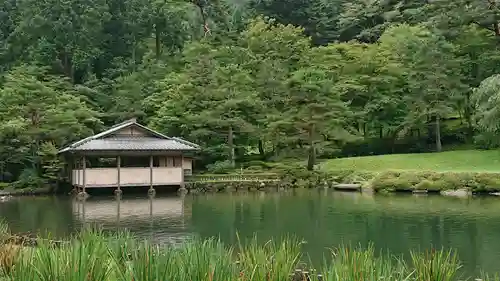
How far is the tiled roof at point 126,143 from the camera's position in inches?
1010

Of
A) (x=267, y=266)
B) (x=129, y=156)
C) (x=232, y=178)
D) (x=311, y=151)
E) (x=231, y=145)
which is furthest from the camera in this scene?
(x=231, y=145)

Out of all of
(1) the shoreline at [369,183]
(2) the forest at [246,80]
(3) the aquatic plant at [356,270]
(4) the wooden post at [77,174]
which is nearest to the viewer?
(3) the aquatic plant at [356,270]

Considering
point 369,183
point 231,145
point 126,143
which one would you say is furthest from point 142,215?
point 231,145

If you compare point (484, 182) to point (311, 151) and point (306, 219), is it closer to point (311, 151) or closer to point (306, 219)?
point (311, 151)

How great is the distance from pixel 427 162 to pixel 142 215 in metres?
17.9

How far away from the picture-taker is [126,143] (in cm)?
2672

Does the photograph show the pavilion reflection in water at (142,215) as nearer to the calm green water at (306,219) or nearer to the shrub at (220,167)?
the calm green water at (306,219)

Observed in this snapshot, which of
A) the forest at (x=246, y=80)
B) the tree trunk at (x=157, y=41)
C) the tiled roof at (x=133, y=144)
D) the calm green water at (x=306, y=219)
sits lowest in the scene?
the calm green water at (x=306, y=219)

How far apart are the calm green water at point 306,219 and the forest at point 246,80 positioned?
A: 6.14 m

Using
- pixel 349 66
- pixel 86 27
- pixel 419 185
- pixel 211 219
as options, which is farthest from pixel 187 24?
pixel 211 219

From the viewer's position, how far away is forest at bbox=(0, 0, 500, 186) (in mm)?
29406

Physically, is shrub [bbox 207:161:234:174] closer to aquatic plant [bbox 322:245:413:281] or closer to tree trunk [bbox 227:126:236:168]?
tree trunk [bbox 227:126:236:168]

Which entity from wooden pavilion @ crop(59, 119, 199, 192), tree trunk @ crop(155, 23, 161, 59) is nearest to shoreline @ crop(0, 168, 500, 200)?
wooden pavilion @ crop(59, 119, 199, 192)

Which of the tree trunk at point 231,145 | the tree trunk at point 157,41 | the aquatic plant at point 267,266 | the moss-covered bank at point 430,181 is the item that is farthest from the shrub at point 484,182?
the tree trunk at point 157,41
